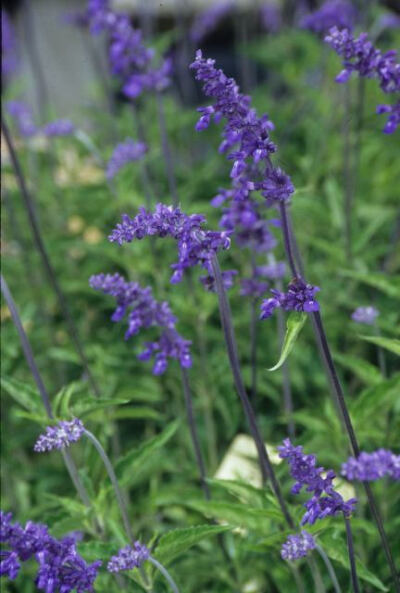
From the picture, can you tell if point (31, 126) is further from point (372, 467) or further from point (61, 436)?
point (372, 467)

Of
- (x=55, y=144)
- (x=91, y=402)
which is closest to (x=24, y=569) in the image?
(x=91, y=402)

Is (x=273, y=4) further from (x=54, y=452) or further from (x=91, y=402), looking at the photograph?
(x=91, y=402)

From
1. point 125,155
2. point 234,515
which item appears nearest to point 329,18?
point 125,155

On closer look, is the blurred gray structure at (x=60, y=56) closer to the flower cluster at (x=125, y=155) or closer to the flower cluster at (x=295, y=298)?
the flower cluster at (x=125, y=155)

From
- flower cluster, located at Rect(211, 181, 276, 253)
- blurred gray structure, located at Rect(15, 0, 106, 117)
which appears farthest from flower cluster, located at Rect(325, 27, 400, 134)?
blurred gray structure, located at Rect(15, 0, 106, 117)

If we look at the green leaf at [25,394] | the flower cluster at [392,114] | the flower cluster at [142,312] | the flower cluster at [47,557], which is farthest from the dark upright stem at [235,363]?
the green leaf at [25,394]

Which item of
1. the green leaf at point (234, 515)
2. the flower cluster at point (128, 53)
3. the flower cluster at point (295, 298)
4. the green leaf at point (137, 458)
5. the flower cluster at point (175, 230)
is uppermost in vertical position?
the flower cluster at point (128, 53)

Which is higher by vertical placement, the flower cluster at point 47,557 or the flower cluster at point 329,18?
the flower cluster at point 329,18

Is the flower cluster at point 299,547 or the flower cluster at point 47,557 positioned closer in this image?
the flower cluster at point 47,557
